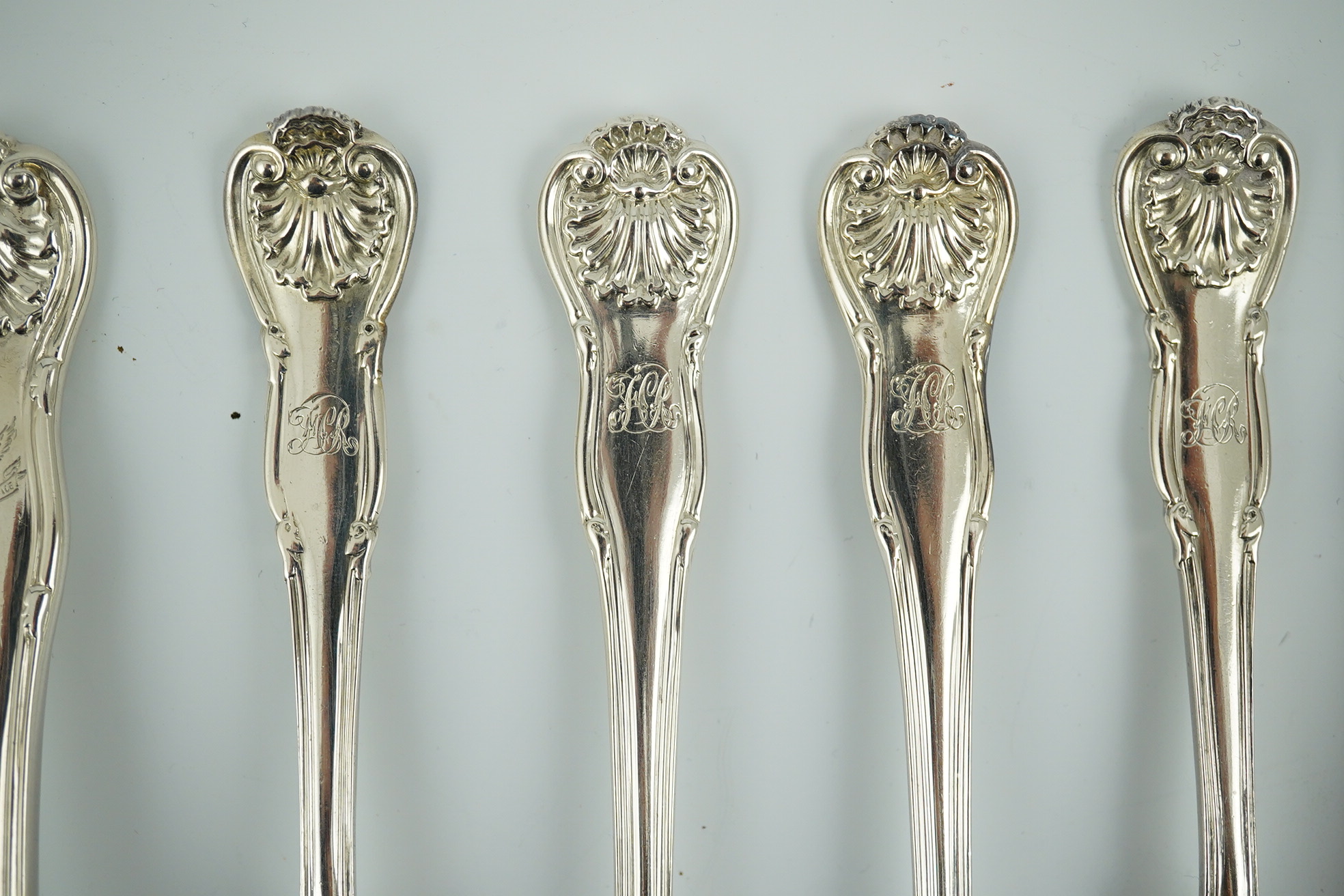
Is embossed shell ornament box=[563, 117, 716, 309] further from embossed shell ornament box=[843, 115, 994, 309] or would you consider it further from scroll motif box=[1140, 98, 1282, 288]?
scroll motif box=[1140, 98, 1282, 288]

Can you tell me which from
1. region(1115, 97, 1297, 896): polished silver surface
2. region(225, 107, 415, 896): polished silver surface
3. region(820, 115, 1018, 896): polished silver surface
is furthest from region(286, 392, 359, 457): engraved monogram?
region(1115, 97, 1297, 896): polished silver surface

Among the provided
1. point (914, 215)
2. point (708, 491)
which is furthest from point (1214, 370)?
point (708, 491)

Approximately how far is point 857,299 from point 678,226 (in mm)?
159

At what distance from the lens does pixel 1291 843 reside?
76cm

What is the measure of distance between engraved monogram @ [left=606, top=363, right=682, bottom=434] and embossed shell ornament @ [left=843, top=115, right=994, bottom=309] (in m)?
0.19

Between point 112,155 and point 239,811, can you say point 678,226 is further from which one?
point 239,811

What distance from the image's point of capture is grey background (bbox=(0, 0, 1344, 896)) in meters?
0.71

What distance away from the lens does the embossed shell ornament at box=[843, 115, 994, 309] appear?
0.70m

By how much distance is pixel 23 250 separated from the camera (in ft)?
2.23

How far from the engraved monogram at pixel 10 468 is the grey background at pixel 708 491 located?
0.05 m

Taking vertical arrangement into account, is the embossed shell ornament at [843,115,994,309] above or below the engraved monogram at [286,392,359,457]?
above

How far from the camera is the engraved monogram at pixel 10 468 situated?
25.8 inches

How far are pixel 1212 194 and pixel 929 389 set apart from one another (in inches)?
11.8

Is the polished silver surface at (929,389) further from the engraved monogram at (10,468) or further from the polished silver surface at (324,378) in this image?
the engraved monogram at (10,468)
